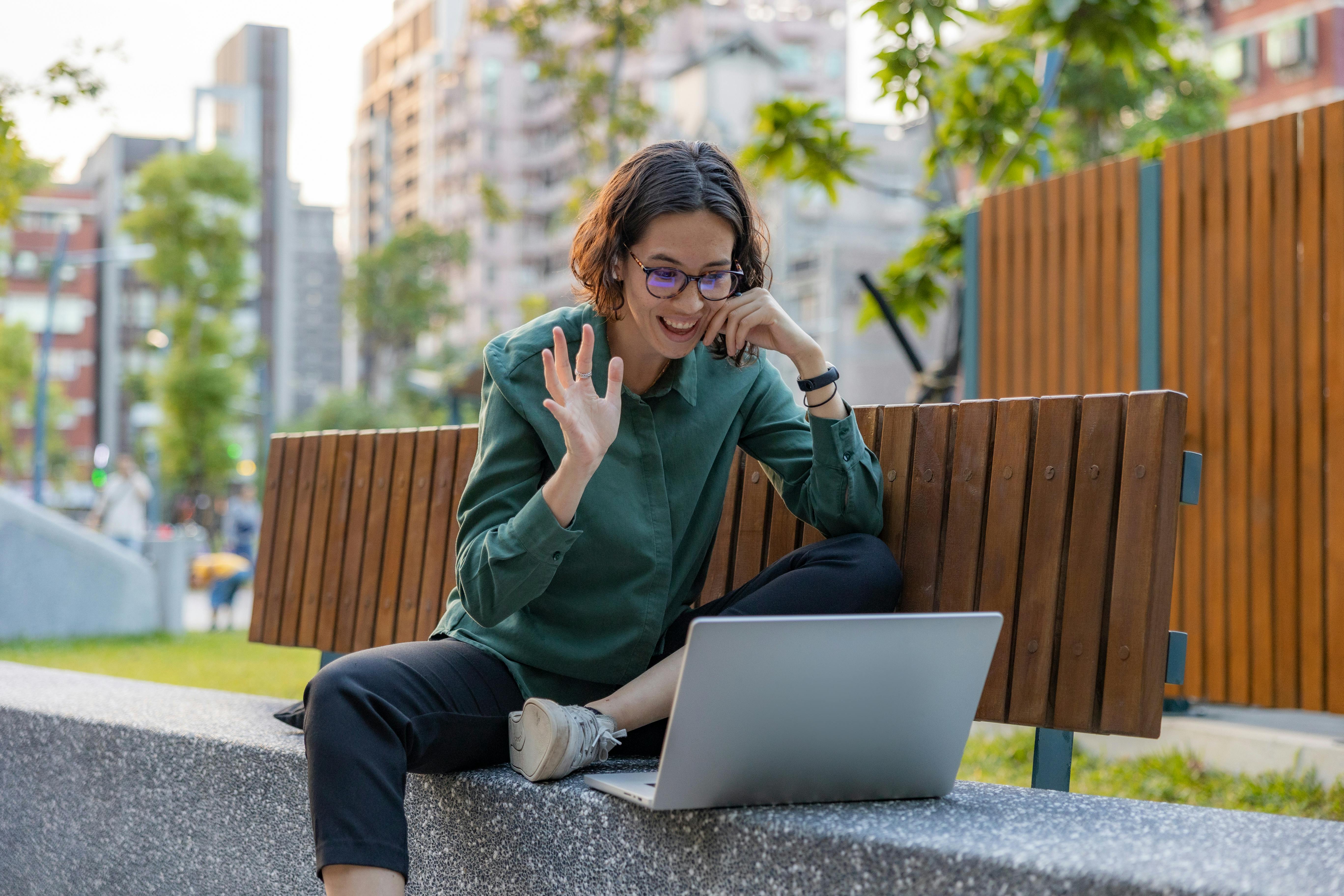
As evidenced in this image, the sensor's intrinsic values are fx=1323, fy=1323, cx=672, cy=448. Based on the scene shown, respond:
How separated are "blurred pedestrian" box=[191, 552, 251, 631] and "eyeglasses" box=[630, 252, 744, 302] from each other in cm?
1116

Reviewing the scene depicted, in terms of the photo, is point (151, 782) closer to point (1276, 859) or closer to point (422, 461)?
point (422, 461)

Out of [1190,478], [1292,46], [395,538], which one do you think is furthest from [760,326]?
[1292,46]

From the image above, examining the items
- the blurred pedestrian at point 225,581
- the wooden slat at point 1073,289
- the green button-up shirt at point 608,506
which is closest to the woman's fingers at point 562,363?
the green button-up shirt at point 608,506

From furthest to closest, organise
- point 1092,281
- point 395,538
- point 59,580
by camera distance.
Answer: point 59,580 < point 1092,281 < point 395,538

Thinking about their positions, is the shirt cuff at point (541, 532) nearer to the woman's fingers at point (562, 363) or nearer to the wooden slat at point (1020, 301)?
the woman's fingers at point (562, 363)

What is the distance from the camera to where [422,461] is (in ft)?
12.1

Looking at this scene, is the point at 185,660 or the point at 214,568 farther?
the point at 214,568

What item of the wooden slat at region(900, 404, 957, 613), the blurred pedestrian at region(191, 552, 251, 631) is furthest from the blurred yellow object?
the wooden slat at region(900, 404, 957, 613)

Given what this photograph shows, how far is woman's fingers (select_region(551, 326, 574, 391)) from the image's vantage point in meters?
2.24

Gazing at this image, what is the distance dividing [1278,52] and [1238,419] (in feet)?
122

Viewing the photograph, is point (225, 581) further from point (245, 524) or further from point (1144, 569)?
point (1144, 569)

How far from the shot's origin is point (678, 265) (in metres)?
2.41

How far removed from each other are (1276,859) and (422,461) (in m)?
2.60

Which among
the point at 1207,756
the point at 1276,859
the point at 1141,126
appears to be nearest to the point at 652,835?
the point at 1276,859
